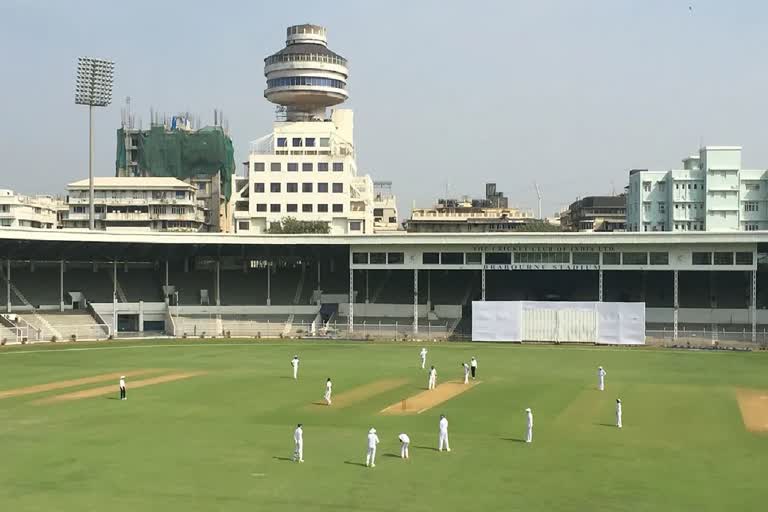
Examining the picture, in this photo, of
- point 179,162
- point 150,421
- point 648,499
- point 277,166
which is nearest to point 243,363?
point 150,421

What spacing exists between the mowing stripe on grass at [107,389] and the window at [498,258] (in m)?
41.1

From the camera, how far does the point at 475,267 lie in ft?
295

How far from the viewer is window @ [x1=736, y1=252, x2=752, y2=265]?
3290 inches

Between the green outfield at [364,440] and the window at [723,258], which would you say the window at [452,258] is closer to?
the window at [723,258]

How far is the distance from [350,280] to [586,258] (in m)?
24.6

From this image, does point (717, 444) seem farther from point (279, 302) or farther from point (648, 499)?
point (279, 302)

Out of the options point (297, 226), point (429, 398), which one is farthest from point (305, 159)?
point (429, 398)

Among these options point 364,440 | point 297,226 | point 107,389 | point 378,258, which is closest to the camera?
point 364,440

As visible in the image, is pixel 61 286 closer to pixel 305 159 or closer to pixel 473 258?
pixel 473 258

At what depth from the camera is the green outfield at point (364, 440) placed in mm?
25938

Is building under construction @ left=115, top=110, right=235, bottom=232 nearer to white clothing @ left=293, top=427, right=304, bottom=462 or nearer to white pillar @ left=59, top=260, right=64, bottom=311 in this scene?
white pillar @ left=59, top=260, right=64, bottom=311

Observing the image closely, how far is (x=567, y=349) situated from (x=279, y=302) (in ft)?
115

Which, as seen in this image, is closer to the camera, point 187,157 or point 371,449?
point 371,449

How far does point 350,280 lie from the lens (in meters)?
92.5
